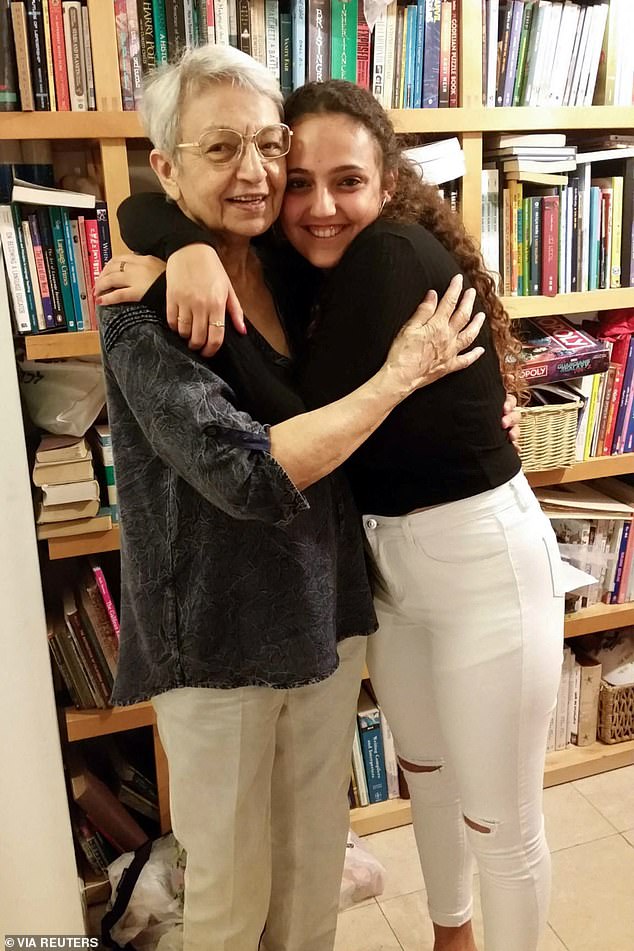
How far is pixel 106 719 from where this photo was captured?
185 cm

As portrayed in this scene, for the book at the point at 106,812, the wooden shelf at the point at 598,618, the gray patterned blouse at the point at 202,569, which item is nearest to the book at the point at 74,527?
the gray patterned blouse at the point at 202,569

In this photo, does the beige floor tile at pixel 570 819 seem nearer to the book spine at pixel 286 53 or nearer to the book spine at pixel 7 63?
the book spine at pixel 286 53

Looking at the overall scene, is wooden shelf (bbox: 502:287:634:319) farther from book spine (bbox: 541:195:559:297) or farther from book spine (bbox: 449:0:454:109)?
book spine (bbox: 449:0:454:109)

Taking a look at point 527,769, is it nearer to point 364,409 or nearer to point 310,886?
point 310,886

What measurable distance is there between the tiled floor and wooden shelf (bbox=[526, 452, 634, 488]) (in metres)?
0.84

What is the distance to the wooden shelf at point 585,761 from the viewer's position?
2.30 meters

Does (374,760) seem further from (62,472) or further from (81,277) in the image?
(81,277)

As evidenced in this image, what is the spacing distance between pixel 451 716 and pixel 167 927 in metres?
0.86

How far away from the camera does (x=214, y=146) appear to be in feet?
3.83

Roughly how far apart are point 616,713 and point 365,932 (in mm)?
937

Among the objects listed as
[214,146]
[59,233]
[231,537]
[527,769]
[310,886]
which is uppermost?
[214,146]

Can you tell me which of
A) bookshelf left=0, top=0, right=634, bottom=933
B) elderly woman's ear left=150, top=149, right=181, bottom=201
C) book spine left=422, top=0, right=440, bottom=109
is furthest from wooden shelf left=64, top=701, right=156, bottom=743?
book spine left=422, top=0, right=440, bottom=109

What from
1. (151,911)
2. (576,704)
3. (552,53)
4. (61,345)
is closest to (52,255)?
(61,345)

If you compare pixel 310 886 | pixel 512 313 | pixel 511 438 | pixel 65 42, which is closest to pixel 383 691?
pixel 310 886
